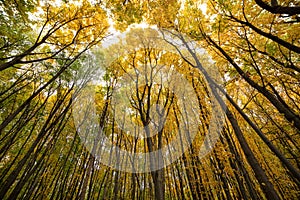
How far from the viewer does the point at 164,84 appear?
6961 mm

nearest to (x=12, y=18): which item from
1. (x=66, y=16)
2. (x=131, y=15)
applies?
(x=66, y=16)

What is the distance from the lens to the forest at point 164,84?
10.1 feet

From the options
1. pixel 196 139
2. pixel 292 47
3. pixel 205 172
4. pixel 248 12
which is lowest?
pixel 205 172

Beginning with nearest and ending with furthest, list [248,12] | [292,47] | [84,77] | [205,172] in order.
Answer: [292,47], [248,12], [205,172], [84,77]

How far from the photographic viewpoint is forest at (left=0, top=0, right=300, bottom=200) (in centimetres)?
308

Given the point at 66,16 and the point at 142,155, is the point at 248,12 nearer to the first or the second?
the point at 66,16

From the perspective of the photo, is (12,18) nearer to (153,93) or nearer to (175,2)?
(175,2)

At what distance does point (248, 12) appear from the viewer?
10.4 feet

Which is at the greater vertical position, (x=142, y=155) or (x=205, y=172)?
(x=142, y=155)

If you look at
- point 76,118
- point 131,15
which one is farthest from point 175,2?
point 76,118

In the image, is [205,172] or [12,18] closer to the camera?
[12,18]

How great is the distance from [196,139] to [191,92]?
2.01 metres

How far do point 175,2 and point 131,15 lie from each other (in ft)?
4.84

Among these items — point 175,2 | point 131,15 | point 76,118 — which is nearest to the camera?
point 131,15
